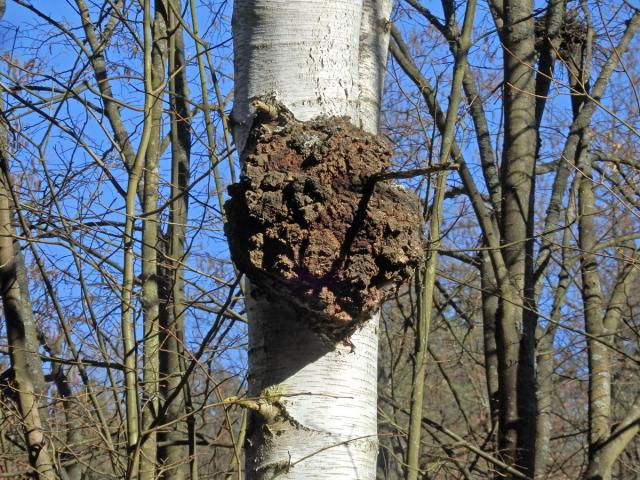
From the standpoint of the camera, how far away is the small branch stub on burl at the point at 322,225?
1669 mm

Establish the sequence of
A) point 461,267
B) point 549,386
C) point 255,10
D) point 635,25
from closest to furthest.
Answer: point 255,10, point 549,386, point 635,25, point 461,267

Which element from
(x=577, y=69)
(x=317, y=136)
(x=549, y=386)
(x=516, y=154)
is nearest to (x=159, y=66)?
(x=516, y=154)

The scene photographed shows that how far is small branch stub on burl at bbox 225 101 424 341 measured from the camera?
1669 mm

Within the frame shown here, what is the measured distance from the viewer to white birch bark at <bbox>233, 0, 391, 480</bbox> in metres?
1.65

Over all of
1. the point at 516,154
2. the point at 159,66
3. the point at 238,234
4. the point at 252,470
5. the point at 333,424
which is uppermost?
the point at 159,66

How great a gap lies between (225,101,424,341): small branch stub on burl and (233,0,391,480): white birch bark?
0.20 feet

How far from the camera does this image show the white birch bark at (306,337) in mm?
1653

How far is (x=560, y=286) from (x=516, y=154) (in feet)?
3.29

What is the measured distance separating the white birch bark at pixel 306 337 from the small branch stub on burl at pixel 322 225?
60 millimetres

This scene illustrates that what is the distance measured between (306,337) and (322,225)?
0.24m

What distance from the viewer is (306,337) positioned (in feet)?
5.59

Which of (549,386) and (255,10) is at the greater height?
(255,10)

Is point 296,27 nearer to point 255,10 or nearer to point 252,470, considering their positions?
point 255,10

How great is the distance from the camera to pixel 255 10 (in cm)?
194
